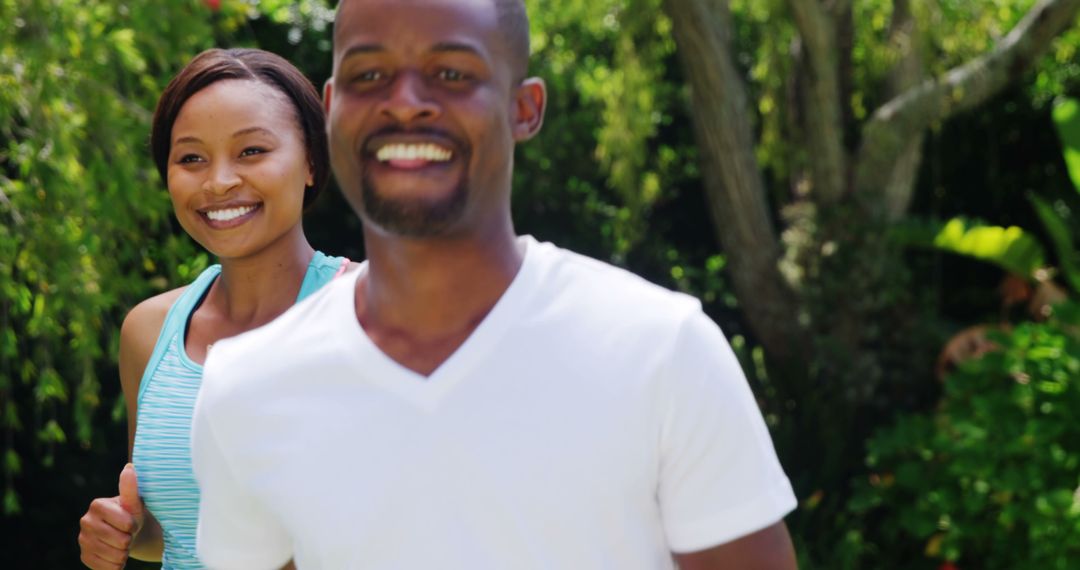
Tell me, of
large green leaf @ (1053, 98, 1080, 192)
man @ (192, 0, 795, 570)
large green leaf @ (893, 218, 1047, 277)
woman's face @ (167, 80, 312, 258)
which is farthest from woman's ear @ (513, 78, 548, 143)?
large green leaf @ (893, 218, 1047, 277)

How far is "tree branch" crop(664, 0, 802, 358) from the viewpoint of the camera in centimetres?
725

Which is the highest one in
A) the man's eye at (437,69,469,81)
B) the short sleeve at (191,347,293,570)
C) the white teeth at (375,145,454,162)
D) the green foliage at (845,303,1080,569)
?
the man's eye at (437,69,469,81)

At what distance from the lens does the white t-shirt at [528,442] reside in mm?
1323

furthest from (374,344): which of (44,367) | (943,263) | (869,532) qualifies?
(943,263)

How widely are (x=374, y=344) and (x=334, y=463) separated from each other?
0.40 ft

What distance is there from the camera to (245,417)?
1420mm

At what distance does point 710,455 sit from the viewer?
1.32 meters

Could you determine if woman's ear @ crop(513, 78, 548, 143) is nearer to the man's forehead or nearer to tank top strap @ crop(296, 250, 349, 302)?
the man's forehead

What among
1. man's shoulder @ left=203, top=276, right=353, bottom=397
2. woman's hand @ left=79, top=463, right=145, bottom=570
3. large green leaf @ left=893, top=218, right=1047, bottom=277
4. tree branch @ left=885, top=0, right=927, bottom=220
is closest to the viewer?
man's shoulder @ left=203, top=276, right=353, bottom=397

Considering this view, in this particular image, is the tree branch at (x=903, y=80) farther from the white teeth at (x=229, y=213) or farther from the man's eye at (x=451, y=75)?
the man's eye at (x=451, y=75)

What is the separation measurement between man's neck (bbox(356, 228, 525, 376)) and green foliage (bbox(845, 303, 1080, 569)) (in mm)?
4729

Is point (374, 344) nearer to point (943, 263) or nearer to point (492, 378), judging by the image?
point (492, 378)

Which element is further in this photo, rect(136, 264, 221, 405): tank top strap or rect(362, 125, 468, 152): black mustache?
rect(136, 264, 221, 405): tank top strap

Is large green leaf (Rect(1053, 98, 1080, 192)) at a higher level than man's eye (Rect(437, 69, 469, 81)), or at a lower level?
lower
